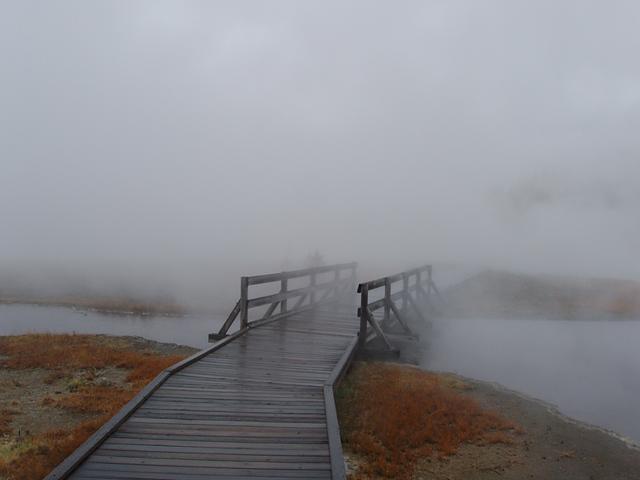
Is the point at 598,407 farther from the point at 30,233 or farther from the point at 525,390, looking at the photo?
the point at 30,233

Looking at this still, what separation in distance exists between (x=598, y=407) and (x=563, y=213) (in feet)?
408

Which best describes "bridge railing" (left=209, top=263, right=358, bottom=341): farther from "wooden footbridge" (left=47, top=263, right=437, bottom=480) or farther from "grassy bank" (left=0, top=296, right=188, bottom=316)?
"grassy bank" (left=0, top=296, right=188, bottom=316)

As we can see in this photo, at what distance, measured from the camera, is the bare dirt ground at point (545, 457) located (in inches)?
305

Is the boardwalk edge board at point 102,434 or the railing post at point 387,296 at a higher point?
the railing post at point 387,296

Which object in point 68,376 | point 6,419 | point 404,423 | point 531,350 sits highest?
point 68,376

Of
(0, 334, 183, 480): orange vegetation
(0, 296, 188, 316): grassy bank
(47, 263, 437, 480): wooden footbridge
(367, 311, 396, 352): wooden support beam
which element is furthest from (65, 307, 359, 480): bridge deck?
(0, 296, 188, 316): grassy bank

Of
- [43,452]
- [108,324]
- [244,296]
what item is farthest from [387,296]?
[108,324]

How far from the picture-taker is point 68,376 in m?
13.5

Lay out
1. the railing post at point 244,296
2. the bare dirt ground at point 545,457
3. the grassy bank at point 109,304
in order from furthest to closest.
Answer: the grassy bank at point 109,304
the railing post at point 244,296
the bare dirt ground at point 545,457

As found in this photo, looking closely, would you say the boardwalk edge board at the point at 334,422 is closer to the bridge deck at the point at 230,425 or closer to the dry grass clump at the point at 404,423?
the bridge deck at the point at 230,425

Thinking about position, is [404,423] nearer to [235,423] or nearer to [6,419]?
[235,423]

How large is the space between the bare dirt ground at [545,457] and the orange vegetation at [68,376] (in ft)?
17.7

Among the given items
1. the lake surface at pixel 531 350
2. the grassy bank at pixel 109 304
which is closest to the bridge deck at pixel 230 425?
the lake surface at pixel 531 350

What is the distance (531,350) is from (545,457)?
1368 centimetres
